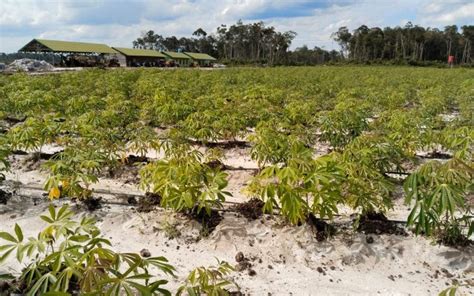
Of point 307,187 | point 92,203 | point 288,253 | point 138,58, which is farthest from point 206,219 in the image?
point 138,58

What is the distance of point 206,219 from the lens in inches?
138

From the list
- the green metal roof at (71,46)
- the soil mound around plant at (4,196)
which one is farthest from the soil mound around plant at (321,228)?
the green metal roof at (71,46)

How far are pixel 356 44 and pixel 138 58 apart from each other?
37615 millimetres

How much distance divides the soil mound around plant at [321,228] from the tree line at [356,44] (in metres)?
58.2

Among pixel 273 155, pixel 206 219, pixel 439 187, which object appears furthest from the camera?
pixel 273 155

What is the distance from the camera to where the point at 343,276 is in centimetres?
282

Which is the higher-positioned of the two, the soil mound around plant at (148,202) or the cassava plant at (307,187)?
the cassava plant at (307,187)

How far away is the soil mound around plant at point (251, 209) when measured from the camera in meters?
3.58

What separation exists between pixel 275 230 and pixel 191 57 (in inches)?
2244

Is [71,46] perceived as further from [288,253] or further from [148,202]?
[288,253]

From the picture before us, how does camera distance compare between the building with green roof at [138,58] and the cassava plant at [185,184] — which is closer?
the cassava plant at [185,184]

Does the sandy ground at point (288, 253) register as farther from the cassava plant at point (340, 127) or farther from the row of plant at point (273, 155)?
the cassava plant at point (340, 127)

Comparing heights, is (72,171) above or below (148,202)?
above

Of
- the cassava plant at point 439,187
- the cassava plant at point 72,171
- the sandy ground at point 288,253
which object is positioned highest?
the cassava plant at point 439,187
